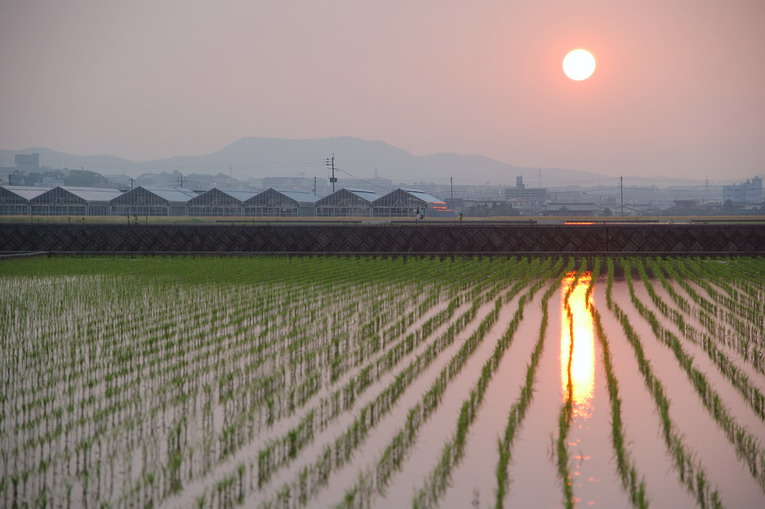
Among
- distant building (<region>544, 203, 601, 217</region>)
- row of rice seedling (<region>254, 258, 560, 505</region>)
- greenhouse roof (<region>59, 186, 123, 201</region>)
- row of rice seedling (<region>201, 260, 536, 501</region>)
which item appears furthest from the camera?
distant building (<region>544, 203, 601, 217</region>)

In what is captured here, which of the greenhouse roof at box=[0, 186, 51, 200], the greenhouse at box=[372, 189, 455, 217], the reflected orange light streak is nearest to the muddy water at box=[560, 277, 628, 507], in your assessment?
the reflected orange light streak

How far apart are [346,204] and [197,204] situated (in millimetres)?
17093

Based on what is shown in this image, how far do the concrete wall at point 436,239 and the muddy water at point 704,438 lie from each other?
2262cm

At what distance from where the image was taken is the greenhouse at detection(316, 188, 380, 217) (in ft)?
313

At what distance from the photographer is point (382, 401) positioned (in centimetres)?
827

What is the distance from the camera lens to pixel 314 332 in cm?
1272

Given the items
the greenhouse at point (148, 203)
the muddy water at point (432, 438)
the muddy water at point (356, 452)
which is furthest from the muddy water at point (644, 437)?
the greenhouse at point (148, 203)

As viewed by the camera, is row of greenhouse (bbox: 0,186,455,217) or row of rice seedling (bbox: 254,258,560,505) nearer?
row of rice seedling (bbox: 254,258,560,505)

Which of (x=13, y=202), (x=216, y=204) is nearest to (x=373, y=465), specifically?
(x=216, y=204)

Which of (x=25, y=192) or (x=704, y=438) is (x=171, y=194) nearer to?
(x=25, y=192)

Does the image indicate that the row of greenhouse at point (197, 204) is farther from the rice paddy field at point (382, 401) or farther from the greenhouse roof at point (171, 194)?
the rice paddy field at point (382, 401)

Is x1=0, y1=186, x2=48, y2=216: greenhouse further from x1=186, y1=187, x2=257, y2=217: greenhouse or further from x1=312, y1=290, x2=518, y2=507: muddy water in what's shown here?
x1=312, y1=290, x2=518, y2=507: muddy water

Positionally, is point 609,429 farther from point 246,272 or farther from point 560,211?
point 560,211

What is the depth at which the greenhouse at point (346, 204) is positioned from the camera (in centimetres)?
9544
